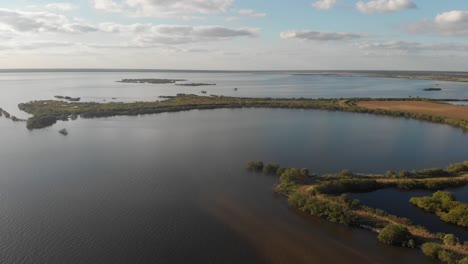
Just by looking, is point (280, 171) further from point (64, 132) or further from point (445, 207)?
point (64, 132)

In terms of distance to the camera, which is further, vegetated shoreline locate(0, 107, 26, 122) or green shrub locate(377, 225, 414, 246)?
vegetated shoreline locate(0, 107, 26, 122)

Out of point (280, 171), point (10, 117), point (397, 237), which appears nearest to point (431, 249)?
point (397, 237)

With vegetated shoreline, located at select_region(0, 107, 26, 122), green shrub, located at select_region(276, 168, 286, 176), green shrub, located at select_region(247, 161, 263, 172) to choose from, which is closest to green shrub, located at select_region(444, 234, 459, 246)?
green shrub, located at select_region(276, 168, 286, 176)

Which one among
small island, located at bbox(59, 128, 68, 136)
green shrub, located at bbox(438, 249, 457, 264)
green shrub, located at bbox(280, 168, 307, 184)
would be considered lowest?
green shrub, located at bbox(438, 249, 457, 264)

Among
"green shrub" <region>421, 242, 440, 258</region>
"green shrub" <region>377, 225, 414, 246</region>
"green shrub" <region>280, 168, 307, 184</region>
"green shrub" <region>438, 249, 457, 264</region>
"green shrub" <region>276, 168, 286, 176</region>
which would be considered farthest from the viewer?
"green shrub" <region>276, 168, 286, 176</region>

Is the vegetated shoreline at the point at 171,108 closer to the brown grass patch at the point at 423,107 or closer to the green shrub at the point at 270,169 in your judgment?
the brown grass patch at the point at 423,107

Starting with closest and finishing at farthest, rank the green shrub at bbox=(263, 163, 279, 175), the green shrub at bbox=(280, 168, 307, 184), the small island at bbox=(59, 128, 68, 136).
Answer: the green shrub at bbox=(280, 168, 307, 184) → the green shrub at bbox=(263, 163, 279, 175) → the small island at bbox=(59, 128, 68, 136)

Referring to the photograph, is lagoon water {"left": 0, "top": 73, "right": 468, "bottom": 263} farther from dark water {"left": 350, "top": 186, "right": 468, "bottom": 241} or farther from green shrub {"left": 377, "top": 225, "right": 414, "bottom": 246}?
dark water {"left": 350, "top": 186, "right": 468, "bottom": 241}
